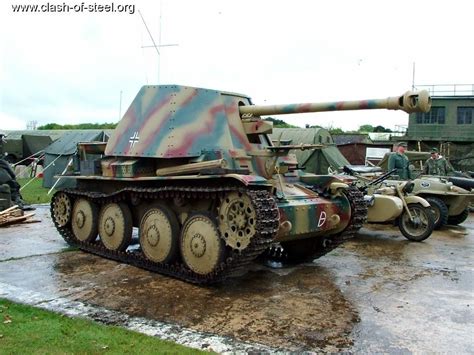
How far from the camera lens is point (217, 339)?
5039 mm

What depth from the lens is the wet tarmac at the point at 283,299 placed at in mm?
5164

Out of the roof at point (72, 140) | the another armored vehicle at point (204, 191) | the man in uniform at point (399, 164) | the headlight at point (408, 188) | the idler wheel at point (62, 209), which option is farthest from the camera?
the roof at point (72, 140)

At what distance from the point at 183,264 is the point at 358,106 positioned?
3.14 metres

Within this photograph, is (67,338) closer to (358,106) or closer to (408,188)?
(358,106)

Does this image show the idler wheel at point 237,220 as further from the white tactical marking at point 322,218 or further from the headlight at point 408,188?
the headlight at point 408,188

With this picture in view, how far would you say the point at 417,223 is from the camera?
436 inches

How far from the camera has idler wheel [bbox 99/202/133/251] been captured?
8586 mm

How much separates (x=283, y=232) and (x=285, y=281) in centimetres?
81

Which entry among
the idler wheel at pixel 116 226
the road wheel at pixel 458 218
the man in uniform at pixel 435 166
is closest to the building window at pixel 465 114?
the man in uniform at pixel 435 166

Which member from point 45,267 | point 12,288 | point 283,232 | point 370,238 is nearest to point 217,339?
point 283,232

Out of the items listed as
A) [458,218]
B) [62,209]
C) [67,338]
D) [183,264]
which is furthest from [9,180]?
[458,218]

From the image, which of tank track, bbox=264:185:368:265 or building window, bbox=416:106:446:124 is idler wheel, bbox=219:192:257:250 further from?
building window, bbox=416:106:446:124

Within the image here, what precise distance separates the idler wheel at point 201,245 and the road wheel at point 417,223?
18.2 ft

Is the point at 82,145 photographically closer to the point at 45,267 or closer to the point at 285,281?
the point at 45,267
